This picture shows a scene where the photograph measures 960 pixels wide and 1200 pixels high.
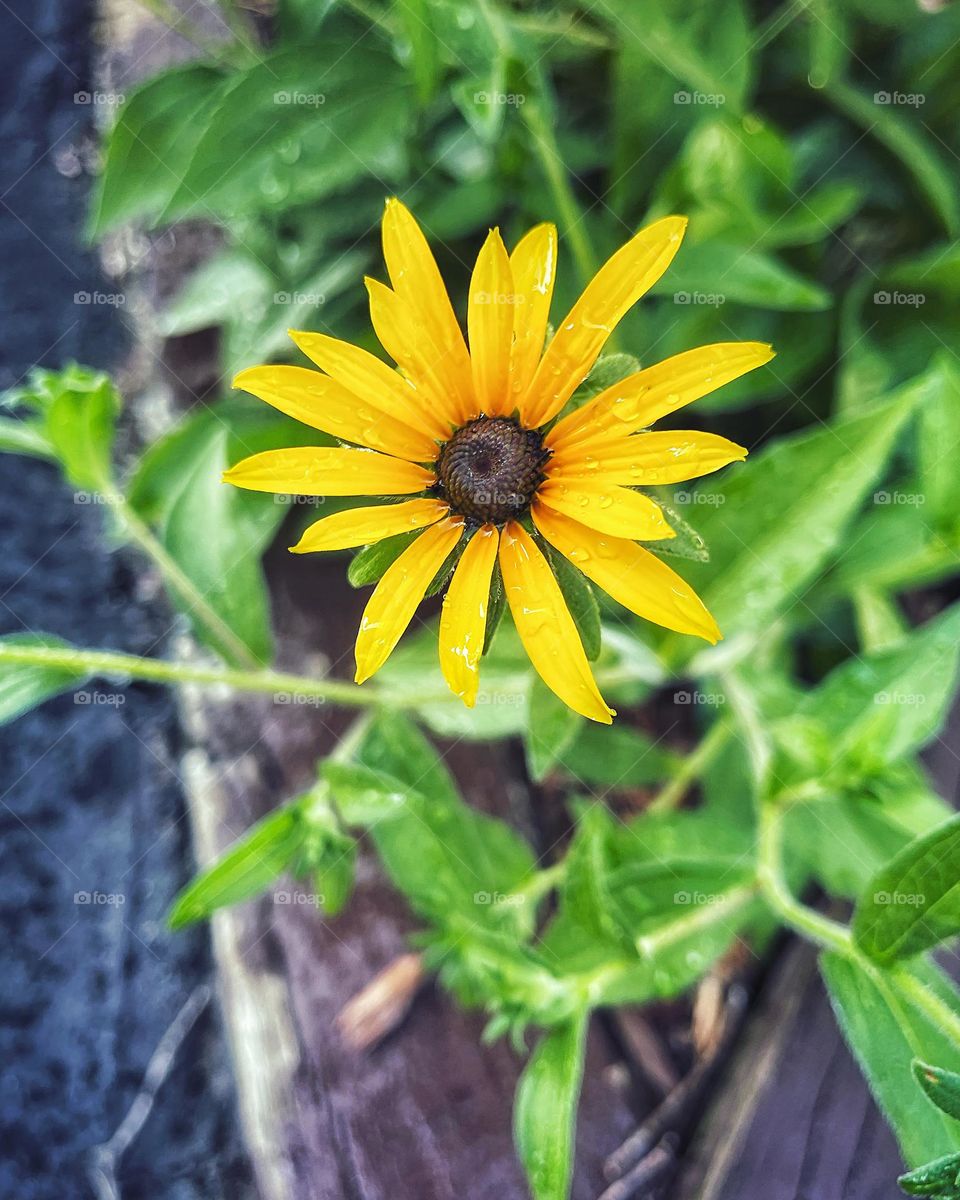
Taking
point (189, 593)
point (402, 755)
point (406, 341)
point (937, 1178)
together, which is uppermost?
point (189, 593)

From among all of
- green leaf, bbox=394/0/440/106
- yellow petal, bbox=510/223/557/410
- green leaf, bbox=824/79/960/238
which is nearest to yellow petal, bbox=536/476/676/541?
yellow petal, bbox=510/223/557/410

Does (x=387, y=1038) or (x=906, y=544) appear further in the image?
(x=906, y=544)

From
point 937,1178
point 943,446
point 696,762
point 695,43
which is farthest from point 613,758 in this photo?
point 695,43

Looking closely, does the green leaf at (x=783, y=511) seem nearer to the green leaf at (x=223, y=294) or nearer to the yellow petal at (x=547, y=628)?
the yellow petal at (x=547, y=628)

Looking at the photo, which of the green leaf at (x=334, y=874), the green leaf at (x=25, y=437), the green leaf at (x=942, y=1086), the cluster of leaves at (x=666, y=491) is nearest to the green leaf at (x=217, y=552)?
the cluster of leaves at (x=666, y=491)

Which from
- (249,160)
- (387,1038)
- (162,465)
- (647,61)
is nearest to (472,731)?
(387,1038)

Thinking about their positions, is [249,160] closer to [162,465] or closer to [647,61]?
[162,465]

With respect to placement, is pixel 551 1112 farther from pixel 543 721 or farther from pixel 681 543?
pixel 681 543
